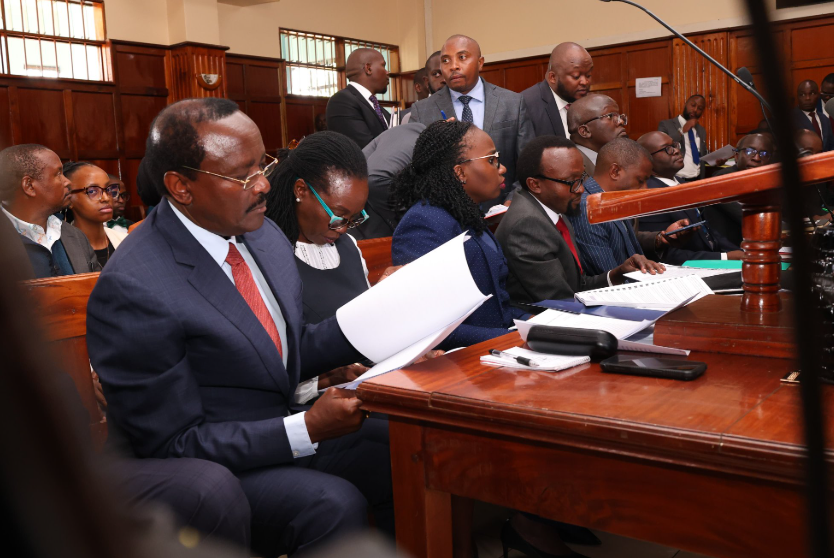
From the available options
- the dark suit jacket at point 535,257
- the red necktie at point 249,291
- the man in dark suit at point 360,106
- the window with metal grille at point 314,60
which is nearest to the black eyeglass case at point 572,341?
the red necktie at point 249,291

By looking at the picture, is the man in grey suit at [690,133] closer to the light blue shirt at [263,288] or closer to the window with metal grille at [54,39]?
the window with metal grille at [54,39]

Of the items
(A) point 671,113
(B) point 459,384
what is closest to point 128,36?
(A) point 671,113

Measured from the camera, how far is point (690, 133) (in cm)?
967

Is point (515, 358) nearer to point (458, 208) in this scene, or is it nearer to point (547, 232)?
point (458, 208)

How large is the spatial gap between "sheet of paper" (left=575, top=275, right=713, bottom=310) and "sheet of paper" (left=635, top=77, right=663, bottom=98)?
9960 mm

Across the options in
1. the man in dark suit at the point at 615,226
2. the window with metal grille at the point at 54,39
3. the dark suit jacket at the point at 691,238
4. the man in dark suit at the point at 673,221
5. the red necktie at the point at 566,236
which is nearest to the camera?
the red necktie at the point at 566,236

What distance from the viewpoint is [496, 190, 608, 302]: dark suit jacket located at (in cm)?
271

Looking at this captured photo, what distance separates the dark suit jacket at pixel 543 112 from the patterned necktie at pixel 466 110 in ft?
1.71

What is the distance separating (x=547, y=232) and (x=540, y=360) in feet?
4.80

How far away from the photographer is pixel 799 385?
0.23m

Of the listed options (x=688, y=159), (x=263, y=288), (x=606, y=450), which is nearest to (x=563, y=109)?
(x=263, y=288)

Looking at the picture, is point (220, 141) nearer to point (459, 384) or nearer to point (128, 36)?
point (459, 384)

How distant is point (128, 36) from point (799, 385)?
1077 cm

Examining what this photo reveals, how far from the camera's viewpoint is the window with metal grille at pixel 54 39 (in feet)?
28.6
